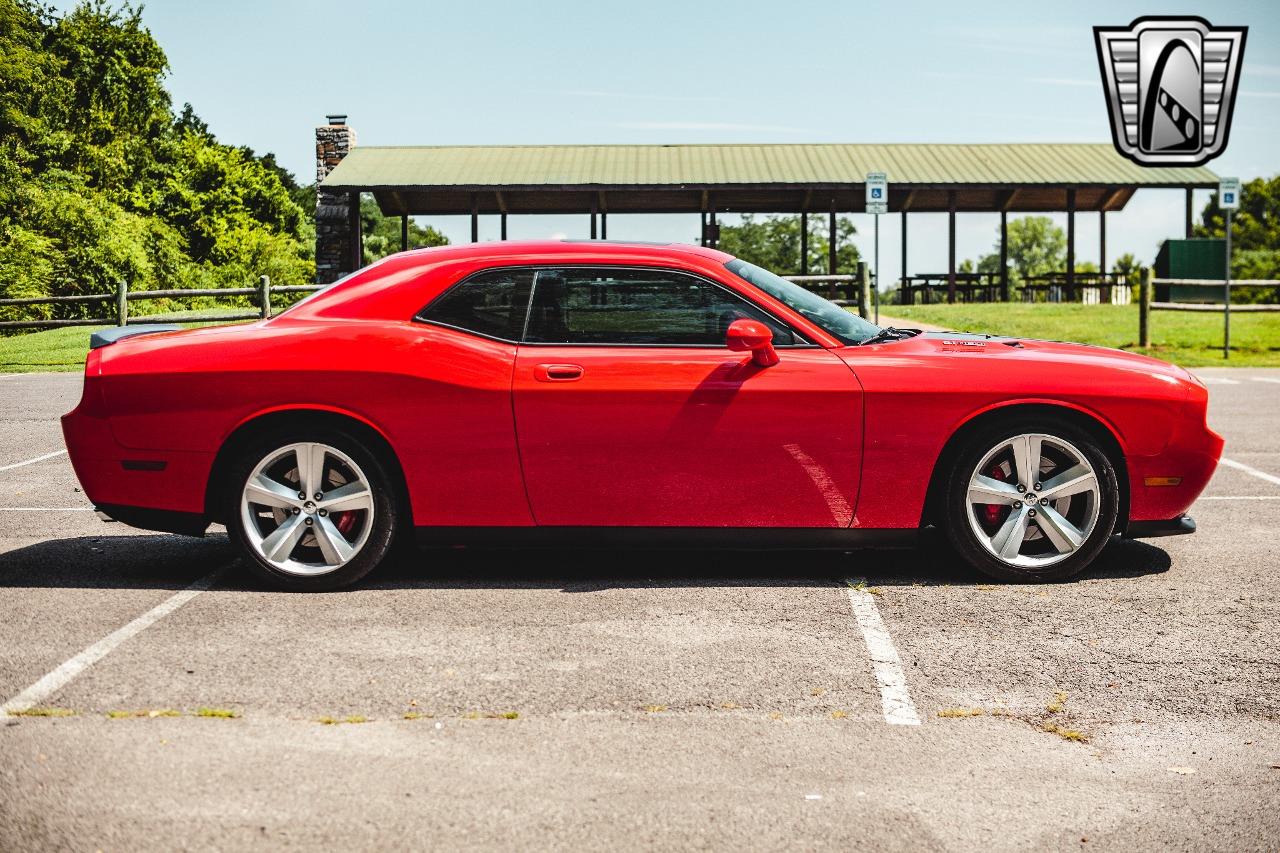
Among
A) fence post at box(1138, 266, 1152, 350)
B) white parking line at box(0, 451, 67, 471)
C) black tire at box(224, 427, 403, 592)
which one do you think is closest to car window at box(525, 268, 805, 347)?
black tire at box(224, 427, 403, 592)

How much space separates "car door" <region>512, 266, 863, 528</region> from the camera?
5371mm

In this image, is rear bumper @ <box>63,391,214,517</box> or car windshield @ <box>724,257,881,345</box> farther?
car windshield @ <box>724,257,881,345</box>

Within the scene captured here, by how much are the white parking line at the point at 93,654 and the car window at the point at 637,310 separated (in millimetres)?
1786

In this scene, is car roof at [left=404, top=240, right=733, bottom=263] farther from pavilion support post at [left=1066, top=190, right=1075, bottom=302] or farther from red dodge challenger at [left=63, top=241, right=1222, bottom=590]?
pavilion support post at [left=1066, top=190, right=1075, bottom=302]

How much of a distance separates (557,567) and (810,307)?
166cm

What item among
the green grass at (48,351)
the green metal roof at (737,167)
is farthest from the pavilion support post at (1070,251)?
the green grass at (48,351)

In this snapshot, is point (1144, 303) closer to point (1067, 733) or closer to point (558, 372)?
point (558, 372)

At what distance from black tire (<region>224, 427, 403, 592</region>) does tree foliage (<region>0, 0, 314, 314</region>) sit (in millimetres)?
39612

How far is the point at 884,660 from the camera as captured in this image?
4.49 metres

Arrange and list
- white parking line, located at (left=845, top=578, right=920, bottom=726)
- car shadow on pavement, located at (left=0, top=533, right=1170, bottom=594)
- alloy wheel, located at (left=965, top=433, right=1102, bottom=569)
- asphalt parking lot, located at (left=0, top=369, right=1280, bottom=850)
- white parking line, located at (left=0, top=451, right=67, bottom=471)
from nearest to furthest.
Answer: asphalt parking lot, located at (left=0, top=369, right=1280, bottom=850), white parking line, located at (left=845, top=578, right=920, bottom=726), alloy wheel, located at (left=965, top=433, right=1102, bottom=569), car shadow on pavement, located at (left=0, top=533, right=1170, bottom=594), white parking line, located at (left=0, top=451, right=67, bottom=471)

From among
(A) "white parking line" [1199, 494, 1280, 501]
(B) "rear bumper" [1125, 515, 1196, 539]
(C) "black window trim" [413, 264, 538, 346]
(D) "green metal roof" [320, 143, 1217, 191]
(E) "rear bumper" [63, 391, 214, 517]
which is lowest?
(A) "white parking line" [1199, 494, 1280, 501]

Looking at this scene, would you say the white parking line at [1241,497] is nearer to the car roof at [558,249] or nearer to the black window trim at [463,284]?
the car roof at [558,249]

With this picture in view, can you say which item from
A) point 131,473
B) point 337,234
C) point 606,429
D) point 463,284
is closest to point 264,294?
point 337,234

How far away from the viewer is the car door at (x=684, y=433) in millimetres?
5371
